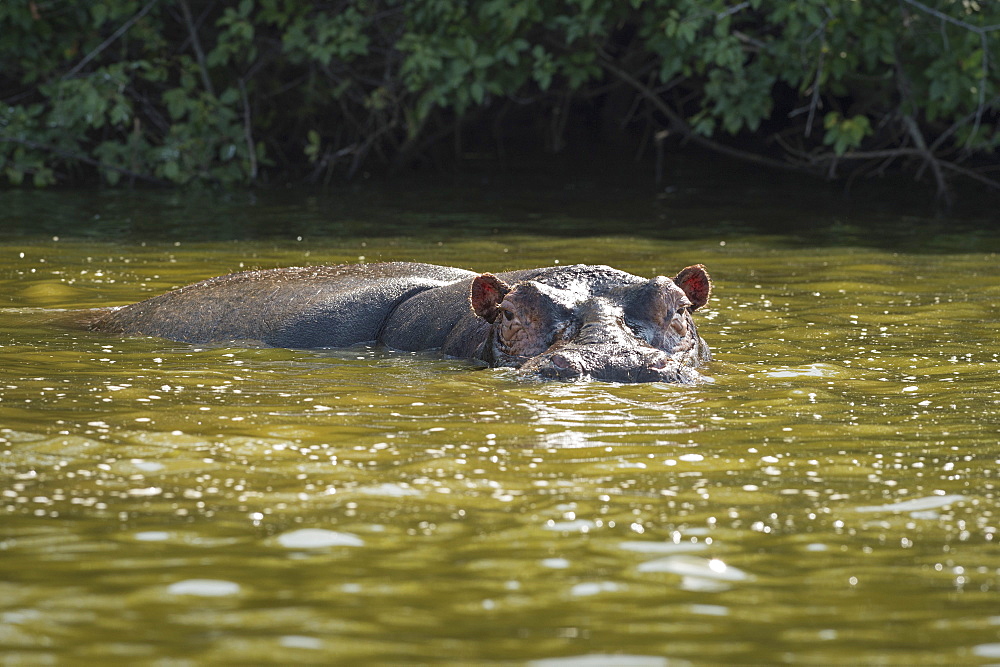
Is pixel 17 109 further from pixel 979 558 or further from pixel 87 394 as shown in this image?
pixel 979 558

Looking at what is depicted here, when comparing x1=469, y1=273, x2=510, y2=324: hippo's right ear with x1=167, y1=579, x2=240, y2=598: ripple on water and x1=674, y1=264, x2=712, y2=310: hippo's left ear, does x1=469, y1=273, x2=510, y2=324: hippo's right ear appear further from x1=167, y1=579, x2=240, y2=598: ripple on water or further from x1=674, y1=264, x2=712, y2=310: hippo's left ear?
x1=167, y1=579, x2=240, y2=598: ripple on water

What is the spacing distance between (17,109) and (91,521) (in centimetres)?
1206

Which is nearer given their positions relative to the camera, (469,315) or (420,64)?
(469,315)

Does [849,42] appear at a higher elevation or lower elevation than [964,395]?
higher

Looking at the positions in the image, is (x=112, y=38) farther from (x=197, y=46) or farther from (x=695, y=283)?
(x=695, y=283)

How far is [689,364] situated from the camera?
19.9 feet

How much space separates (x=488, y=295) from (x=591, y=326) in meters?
0.79

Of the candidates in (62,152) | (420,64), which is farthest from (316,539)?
(62,152)

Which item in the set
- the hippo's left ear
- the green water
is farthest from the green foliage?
the hippo's left ear

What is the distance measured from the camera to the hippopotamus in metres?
5.79

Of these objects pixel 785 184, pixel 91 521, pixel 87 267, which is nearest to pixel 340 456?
pixel 91 521

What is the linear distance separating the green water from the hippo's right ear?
0.31 m

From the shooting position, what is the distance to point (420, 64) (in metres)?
13.6

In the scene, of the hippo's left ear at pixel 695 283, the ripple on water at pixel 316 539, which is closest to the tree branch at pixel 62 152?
the hippo's left ear at pixel 695 283
